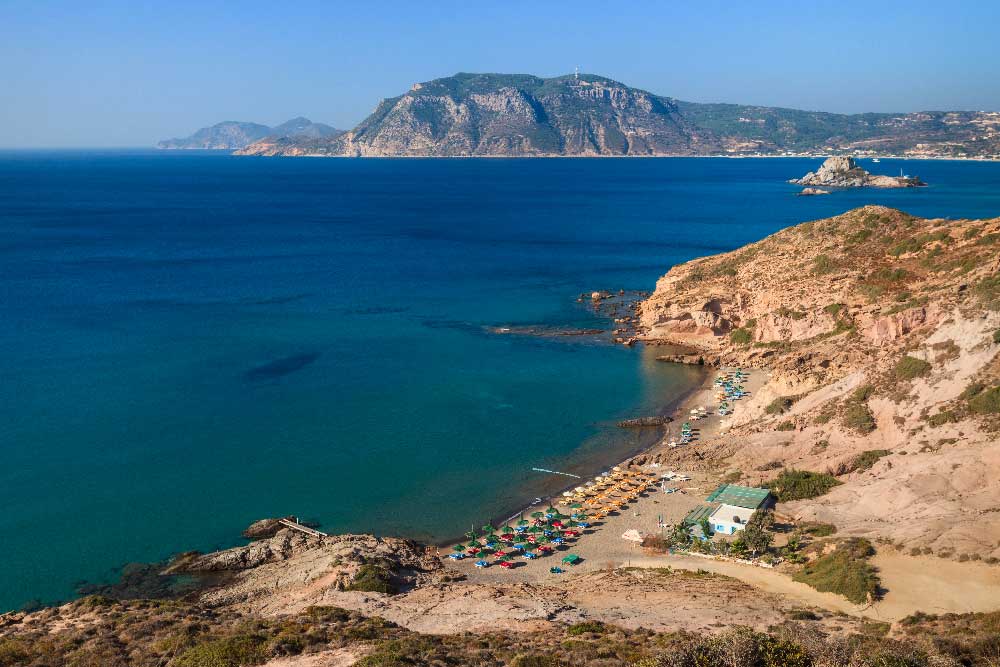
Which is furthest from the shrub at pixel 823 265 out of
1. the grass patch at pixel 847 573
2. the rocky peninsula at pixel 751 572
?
the grass patch at pixel 847 573

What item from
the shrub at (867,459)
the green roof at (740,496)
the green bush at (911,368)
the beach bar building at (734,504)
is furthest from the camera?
the green bush at (911,368)

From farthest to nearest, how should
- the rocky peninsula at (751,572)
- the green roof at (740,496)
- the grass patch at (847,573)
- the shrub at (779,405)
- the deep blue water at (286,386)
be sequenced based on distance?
the shrub at (779,405), the deep blue water at (286,386), the green roof at (740,496), the grass patch at (847,573), the rocky peninsula at (751,572)

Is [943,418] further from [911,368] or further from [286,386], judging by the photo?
[286,386]

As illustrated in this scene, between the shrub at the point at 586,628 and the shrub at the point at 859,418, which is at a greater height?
the shrub at the point at 859,418

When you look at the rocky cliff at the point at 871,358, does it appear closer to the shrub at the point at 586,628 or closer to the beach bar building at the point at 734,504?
the beach bar building at the point at 734,504

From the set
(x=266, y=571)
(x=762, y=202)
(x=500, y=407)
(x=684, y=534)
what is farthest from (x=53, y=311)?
(x=762, y=202)

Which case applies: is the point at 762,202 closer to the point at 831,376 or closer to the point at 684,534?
the point at 831,376
